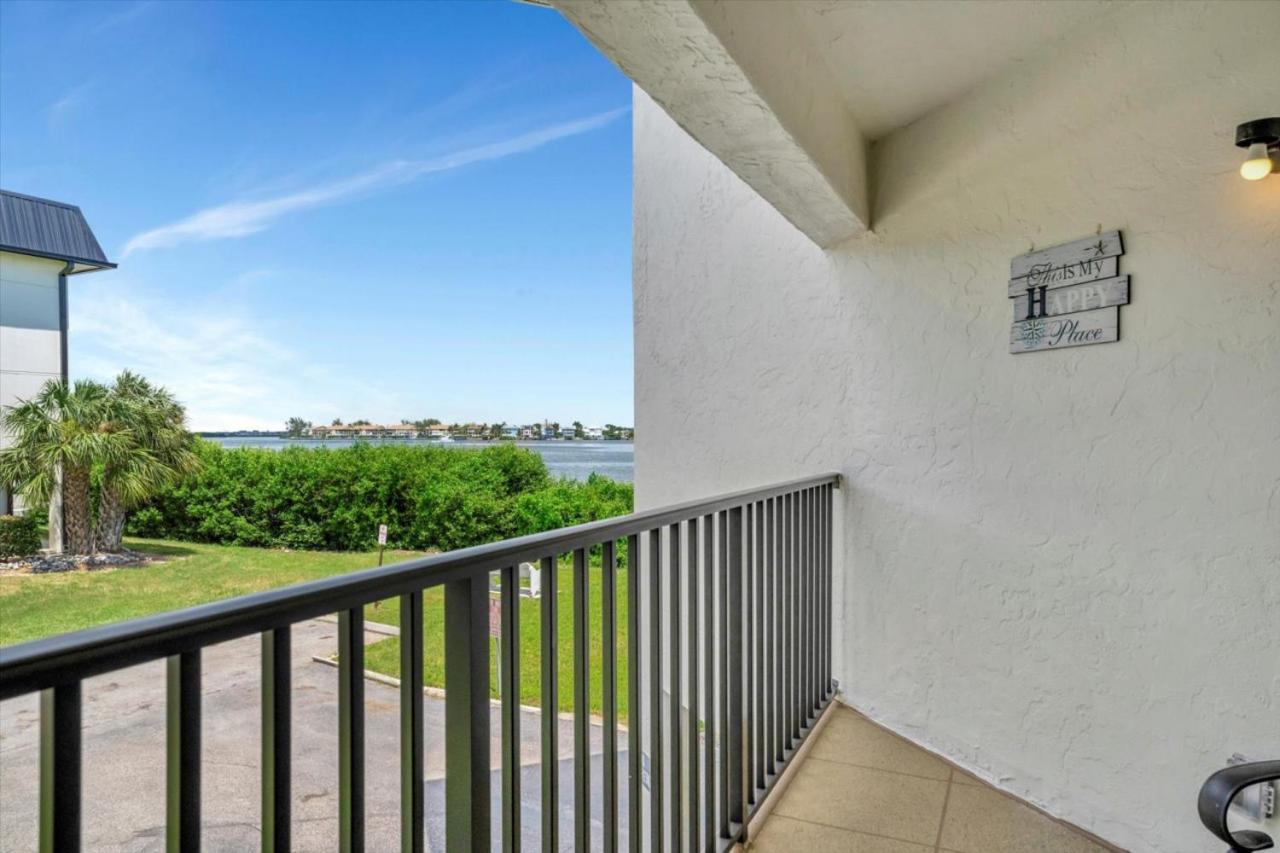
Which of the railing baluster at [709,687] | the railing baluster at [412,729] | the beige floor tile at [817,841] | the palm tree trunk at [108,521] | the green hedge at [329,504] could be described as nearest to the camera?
the railing baluster at [412,729]

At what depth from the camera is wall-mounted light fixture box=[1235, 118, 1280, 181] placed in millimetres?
1446

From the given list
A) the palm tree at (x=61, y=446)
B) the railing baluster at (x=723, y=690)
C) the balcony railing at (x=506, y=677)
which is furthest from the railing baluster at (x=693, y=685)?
the palm tree at (x=61, y=446)

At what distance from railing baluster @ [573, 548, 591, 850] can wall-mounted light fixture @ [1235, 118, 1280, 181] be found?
5.58 ft

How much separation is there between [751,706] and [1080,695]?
0.95m

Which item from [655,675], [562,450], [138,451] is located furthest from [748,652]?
[562,450]

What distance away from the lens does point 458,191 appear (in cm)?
2500

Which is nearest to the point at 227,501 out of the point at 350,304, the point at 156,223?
the point at 350,304

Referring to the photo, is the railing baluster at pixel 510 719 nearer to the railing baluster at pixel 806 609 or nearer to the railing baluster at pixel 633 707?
the railing baluster at pixel 633 707

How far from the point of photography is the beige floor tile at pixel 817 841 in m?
1.74

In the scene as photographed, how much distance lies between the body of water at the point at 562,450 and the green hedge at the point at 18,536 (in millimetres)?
2990

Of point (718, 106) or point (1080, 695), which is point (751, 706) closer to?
point (1080, 695)

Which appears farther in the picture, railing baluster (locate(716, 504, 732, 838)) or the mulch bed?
the mulch bed

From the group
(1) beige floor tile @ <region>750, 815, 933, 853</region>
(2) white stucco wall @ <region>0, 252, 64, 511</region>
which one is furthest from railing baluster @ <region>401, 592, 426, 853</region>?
(2) white stucco wall @ <region>0, 252, 64, 511</region>

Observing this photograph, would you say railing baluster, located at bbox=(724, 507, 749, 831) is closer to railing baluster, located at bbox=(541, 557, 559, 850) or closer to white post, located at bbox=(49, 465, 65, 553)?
railing baluster, located at bbox=(541, 557, 559, 850)
